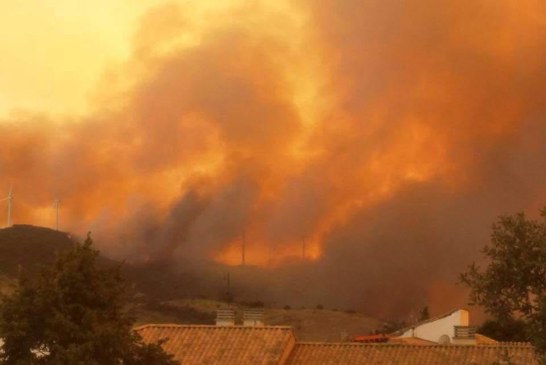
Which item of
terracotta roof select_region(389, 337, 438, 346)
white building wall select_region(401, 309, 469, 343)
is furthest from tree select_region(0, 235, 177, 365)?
white building wall select_region(401, 309, 469, 343)

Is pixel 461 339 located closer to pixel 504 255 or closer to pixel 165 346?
pixel 165 346

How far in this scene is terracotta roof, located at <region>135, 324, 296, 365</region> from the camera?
160 ft

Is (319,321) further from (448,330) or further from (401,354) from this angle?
(401,354)

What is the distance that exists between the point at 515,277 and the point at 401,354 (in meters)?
25.4

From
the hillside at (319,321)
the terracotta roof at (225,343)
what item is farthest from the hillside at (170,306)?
the terracotta roof at (225,343)

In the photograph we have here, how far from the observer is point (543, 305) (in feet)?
84.4

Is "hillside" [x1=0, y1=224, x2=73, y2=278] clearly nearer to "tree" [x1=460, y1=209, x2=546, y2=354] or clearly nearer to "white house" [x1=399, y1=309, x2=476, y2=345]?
"white house" [x1=399, y1=309, x2=476, y2=345]

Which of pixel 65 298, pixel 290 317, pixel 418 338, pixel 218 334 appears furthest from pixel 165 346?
pixel 290 317

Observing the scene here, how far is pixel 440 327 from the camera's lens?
7112cm

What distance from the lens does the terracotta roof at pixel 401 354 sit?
1978 inches

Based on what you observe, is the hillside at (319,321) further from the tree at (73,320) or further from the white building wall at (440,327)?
the tree at (73,320)

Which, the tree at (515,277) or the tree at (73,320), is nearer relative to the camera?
the tree at (515,277)

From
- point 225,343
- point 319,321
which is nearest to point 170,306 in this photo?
point 319,321

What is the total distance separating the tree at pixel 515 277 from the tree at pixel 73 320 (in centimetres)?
1218
